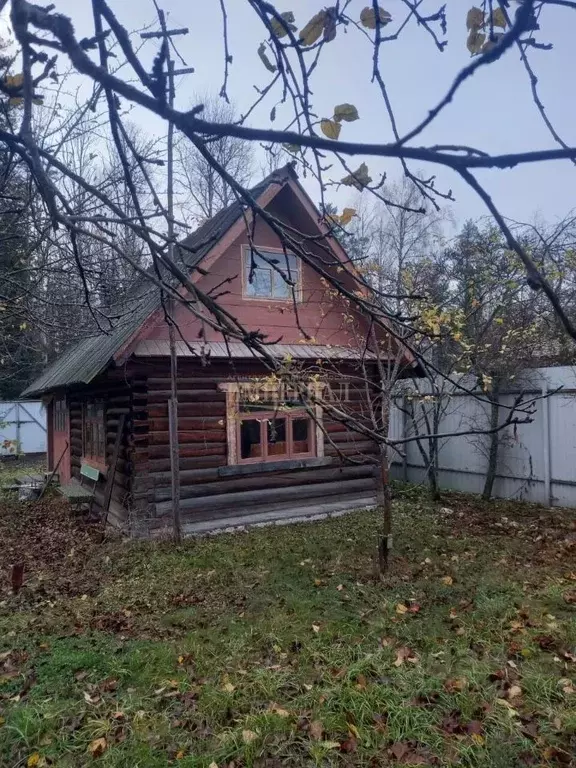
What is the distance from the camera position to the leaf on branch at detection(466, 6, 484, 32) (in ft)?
5.75

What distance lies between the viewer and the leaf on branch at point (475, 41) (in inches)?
68.9

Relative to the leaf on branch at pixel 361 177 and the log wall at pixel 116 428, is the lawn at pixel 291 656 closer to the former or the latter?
the log wall at pixel 116 428

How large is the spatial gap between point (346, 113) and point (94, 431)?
987cm

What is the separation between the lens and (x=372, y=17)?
6.05 feet

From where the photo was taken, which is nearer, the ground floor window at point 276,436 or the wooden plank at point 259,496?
the wooden plank at point 259,496

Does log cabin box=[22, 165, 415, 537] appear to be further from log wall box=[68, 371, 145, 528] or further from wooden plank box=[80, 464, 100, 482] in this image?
wooden plank box=[80, 464, 100, 482]

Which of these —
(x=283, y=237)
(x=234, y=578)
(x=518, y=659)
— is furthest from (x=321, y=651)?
(x=283, y=237)

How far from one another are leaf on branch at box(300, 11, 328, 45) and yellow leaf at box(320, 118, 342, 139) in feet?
0.90

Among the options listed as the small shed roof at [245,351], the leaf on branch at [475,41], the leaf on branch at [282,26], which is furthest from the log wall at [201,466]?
the leaf on branch at [475,41]

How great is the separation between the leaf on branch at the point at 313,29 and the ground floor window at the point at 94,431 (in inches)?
346

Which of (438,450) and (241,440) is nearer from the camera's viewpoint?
(241,440)

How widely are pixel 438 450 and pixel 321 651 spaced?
26.2 ft

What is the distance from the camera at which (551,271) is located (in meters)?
8.73

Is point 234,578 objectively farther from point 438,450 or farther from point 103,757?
point 438,450
